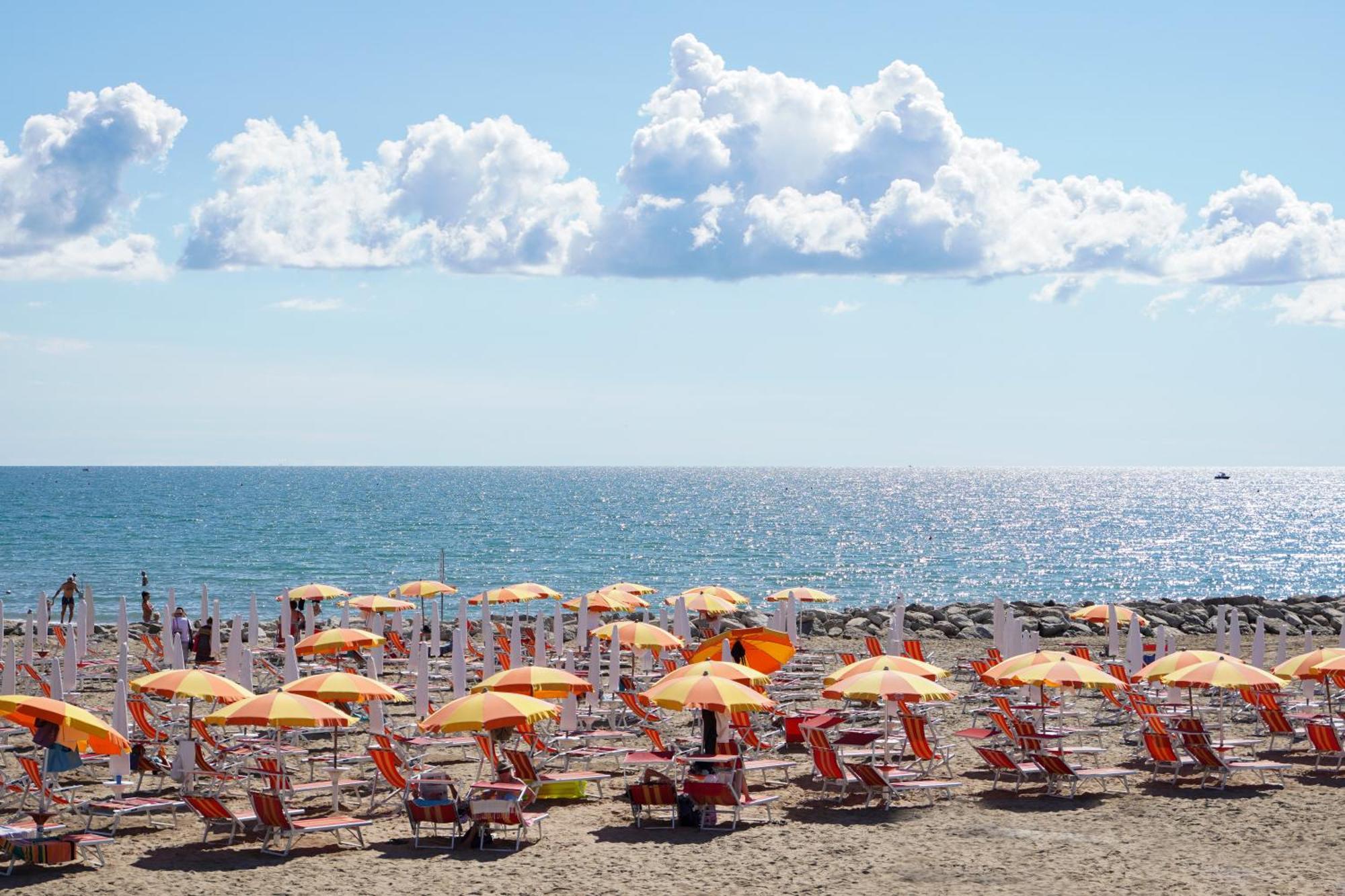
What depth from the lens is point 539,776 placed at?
508 inches

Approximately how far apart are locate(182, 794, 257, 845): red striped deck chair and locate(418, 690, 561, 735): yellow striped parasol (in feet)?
5.26

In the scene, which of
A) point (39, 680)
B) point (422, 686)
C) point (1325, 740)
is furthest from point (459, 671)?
point (1325, 740)

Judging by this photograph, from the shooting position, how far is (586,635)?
21609 millimetres

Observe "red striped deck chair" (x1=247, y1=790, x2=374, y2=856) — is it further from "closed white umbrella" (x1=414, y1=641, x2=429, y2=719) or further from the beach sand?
"closed white umbrella" (x1=414, y1=641, x2=429, y2=719)

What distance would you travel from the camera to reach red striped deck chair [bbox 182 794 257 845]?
1114 centimetres

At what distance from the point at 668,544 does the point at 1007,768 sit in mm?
67389

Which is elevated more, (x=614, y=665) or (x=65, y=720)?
(x=65, y=720)

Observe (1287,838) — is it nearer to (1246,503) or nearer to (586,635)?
(586,635)

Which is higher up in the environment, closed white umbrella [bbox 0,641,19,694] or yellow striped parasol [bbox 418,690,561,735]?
yellow striped parasol [bbox 418,690,561,735]

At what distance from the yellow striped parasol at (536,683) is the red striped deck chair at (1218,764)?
5.78 m

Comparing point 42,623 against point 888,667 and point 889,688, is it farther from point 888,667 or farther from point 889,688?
point 889,688

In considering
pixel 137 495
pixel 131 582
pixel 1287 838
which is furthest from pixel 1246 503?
pixel 1287 838

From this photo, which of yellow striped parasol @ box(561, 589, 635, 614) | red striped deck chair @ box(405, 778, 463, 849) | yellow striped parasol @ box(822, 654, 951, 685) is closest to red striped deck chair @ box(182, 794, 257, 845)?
red striped deck chair @ box(405, 778, 463, 849)

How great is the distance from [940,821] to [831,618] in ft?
67.9
